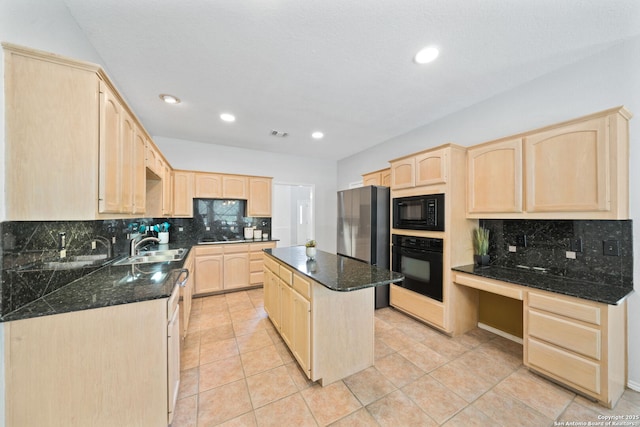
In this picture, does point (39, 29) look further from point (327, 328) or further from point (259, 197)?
point (259, 197)

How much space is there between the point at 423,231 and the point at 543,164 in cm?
122

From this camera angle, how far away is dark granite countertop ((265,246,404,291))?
5.25ft

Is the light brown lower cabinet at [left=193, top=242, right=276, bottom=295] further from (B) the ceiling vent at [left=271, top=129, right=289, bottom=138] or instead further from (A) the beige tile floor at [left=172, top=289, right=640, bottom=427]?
(B) the ceiling vent at [left=271, top=129, right=289, bottom=138]

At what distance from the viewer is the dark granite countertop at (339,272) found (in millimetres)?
1601

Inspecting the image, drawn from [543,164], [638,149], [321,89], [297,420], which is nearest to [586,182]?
[543,164]

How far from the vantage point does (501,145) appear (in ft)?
7.40

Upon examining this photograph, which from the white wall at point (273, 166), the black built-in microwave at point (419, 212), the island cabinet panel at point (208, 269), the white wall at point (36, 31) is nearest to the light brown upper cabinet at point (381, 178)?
the black built-in microwave at point (419, 212)

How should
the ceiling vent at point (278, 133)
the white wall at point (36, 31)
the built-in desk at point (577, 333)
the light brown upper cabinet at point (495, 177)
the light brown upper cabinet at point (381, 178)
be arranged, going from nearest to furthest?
the white wall at point (36, 31) < the built-in desk at point (577, 333) < the light brown upper cabinet at point (495, 177) < the light brown upper cabinet at point (381, 178) < the ceiling vent at point (278, 133)

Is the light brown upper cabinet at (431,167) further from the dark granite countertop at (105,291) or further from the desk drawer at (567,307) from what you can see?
the dark granite countertop at (105,291)

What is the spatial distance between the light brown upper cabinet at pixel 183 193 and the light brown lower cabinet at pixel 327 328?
8.85 ft

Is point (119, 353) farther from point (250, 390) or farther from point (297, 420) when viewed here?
point (297, 420)

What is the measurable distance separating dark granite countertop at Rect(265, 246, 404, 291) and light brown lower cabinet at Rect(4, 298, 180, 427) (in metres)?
1.03

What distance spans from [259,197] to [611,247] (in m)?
4.45

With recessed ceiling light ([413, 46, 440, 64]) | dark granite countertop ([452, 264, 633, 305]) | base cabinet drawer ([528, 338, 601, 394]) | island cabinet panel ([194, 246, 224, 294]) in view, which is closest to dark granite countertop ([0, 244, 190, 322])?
island cabinet panel ([194, 246, 224, 294])
